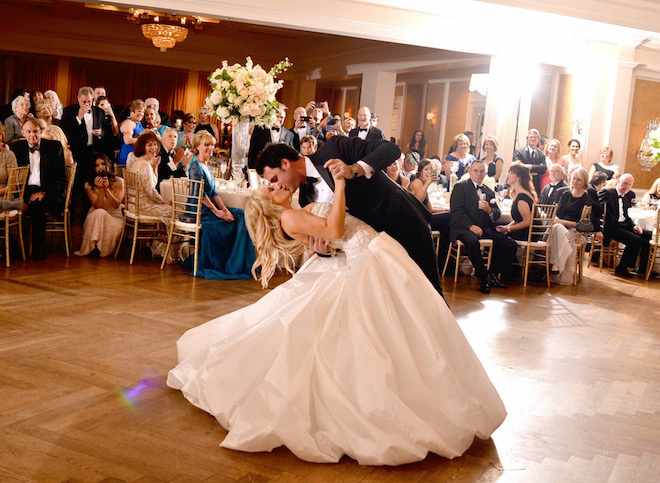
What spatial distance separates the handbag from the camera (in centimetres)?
797

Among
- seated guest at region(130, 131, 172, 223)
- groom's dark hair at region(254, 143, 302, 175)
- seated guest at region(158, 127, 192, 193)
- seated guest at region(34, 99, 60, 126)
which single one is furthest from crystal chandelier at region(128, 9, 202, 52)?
groom's dark hair at region(254, 143, 302, 175)

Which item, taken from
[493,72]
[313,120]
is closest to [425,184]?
[313,120]

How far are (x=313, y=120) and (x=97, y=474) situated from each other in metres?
7.33

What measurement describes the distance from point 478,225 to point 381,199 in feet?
13.8

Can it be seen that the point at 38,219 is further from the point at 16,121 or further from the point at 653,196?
the point at 653,196

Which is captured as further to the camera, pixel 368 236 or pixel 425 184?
pixel 425 184

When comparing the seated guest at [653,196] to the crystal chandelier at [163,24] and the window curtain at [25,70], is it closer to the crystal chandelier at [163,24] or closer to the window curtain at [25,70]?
the crystal chandelier at [163,24]

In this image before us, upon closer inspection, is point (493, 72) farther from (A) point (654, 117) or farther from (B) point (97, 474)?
(B) point (97, 474)

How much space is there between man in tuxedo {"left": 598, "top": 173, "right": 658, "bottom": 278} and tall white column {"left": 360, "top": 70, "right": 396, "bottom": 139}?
5499mm

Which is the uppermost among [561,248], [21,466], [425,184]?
[425,184]

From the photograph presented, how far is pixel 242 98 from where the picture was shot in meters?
7.14

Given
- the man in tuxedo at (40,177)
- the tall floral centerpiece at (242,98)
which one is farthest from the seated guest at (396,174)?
the man in tuxedo at (40,177)

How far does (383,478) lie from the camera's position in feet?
9.53

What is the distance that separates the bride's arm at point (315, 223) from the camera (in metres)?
3.24
